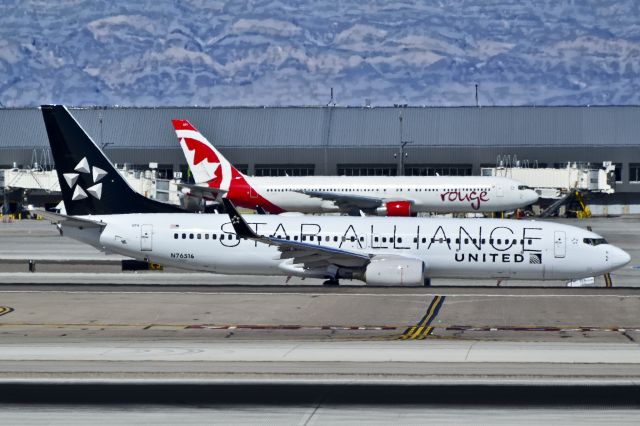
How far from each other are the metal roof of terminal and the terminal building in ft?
0.37

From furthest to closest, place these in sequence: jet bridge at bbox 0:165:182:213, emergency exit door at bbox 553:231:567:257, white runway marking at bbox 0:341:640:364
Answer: jet bridge at bbox 0:165:182:213
emergency exit door at bbox 553:231:567:257
white runway marking at bbox 0:341:640:364

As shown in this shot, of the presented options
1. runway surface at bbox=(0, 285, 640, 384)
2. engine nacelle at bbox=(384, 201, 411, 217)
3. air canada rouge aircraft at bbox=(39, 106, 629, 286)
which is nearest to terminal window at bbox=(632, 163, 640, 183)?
engine nacelle at bbox=(384, 201, 411, 217)

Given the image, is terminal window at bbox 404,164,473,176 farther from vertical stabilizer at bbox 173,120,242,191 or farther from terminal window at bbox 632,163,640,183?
vertical stabilizer at bbox 173,120,242,191

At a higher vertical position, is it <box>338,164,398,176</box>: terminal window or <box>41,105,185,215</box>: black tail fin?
<box>41,105,185,215</box>: black tail fin

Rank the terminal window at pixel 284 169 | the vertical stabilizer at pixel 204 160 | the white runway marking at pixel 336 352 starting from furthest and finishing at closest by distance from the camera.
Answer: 1. the terminal window at pixel 284 169
2. the vertical stabilizer at pixel 204 160
3. the white runway marking at pixel 336 352

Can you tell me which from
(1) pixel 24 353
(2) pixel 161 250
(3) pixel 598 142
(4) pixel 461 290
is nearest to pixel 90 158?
(2) pixel 161 250

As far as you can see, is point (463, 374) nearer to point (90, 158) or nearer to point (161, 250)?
point (161, 250)

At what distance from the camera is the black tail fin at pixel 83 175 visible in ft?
166

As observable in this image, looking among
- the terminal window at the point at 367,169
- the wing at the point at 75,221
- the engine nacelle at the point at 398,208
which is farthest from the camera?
the terminal window at the point at 367,169

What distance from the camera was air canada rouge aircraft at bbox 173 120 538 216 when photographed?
88.2 meters

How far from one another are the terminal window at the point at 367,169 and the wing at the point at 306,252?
77.6 meters

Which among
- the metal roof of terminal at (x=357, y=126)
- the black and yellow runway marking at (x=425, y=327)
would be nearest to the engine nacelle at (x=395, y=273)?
the black and yellow runway marking at (x=425, y=327)

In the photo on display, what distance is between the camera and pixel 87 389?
25516mm

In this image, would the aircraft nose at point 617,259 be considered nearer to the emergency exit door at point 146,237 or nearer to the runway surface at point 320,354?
the runway surface at point 320,354
